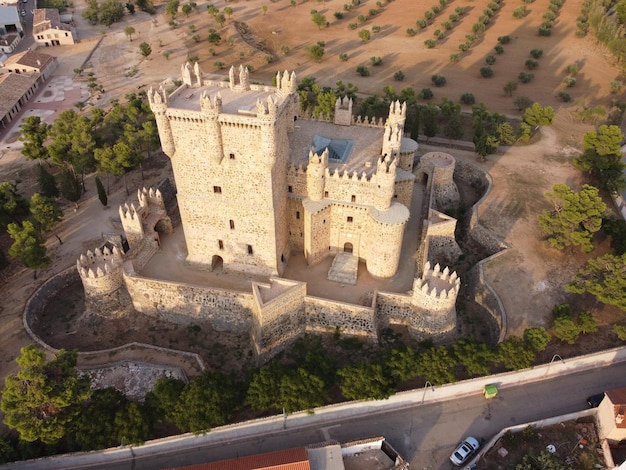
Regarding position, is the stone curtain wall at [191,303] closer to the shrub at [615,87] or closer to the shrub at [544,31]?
the shrub at [615,87]

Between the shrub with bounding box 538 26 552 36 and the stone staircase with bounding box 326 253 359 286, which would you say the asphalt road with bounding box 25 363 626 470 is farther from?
the shrub with bounding box 538 26 552 36

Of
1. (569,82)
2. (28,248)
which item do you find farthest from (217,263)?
(569,82)

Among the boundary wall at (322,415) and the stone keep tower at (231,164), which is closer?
the boundary wall at (322,415)

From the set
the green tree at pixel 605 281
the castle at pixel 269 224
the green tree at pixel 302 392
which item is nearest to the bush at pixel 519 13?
the castle at pixel 269 224

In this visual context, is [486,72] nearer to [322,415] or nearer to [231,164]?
[231,164]

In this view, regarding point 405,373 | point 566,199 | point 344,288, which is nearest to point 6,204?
point 344,288

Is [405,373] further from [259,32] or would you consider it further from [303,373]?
[259,32]

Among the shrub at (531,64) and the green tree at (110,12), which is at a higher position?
the green tree at (110,12)
